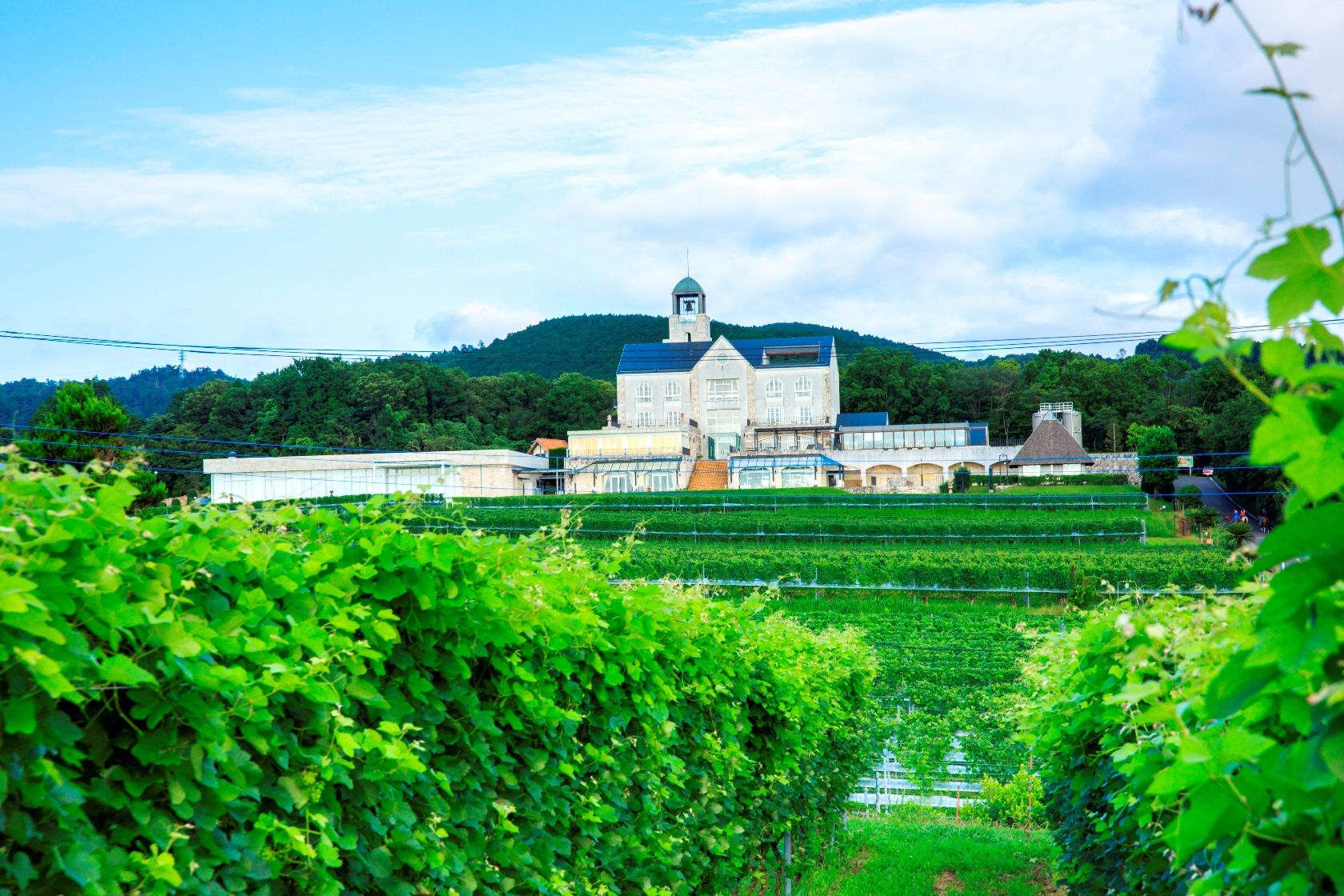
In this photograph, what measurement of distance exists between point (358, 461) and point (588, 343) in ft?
228

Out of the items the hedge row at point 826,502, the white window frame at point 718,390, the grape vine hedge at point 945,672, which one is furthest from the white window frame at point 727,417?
the grape vine hedge at point 945,672

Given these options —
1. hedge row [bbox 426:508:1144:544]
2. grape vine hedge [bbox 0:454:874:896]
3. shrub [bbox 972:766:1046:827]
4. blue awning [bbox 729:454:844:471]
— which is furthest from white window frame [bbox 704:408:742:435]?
A: grape vine hedge [bbox 0:454:874:896]

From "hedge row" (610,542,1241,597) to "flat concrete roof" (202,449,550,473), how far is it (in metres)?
13.3

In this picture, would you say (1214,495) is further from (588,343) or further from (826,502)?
(588,343)

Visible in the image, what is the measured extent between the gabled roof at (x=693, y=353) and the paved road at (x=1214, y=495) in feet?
82.6

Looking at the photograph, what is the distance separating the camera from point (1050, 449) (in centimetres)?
6231

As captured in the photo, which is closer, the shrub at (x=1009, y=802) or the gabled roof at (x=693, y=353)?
the shrub at (x=1009, y=802)

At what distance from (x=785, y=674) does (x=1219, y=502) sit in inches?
2240

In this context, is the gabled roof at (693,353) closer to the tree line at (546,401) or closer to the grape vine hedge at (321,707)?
the tree line at (546,401)

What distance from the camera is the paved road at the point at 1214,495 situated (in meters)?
51.2

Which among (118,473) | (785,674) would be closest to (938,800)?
(785,674)

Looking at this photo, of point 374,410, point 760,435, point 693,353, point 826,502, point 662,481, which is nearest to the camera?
point 826,502

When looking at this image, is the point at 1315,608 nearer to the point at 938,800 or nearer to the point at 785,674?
the point at 785,674

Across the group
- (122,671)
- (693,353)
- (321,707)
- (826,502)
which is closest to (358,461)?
(826,502)
